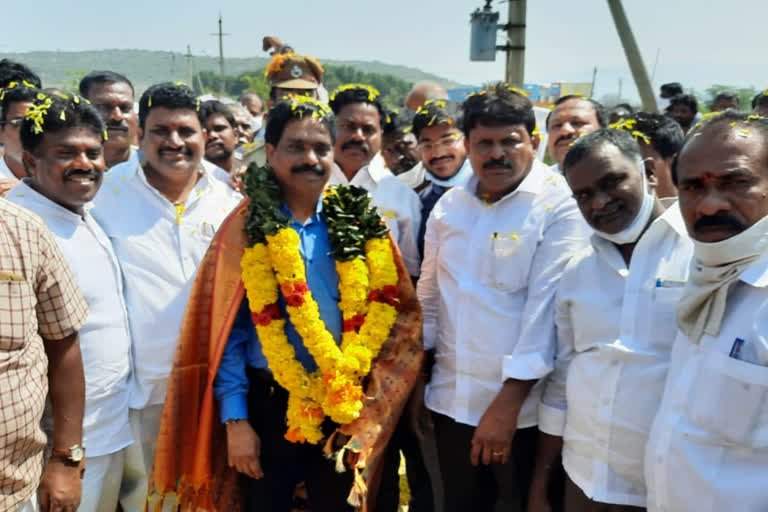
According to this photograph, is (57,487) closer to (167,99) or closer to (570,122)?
(167,99)

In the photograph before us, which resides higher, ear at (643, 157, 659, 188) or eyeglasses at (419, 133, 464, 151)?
eyeglasses at (419, 133, 464, 151)

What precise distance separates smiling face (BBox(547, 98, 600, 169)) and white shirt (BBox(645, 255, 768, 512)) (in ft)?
8.61

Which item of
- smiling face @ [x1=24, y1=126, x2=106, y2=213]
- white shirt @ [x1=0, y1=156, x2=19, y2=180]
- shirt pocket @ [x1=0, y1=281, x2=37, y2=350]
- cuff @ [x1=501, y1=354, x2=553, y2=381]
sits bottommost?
cuff @ [x1=501, y1=354, x2=553, y2=381]

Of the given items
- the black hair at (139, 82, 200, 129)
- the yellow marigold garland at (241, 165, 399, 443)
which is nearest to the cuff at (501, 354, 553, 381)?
the yellow marigold garland at (241, 165, 399, 443)

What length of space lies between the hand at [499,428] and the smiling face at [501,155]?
99cm

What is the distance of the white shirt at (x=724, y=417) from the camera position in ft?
6.29

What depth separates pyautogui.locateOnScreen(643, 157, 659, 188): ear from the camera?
3127 mm

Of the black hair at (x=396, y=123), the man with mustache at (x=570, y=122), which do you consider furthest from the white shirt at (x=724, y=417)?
the black hair at (x=396, y=123)

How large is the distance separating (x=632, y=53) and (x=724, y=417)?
1496cm

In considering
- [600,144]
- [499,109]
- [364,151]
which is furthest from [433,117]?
[600,144]

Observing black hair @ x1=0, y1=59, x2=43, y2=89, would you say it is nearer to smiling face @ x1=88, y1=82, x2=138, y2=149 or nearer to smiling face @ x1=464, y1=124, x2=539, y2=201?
smiling face @ x1=88, y1=82, x2=138, y2=149

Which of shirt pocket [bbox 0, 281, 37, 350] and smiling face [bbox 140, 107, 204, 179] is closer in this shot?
shirt pocket [bbox 0, 281, 37, 350]

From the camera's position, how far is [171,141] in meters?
3.44

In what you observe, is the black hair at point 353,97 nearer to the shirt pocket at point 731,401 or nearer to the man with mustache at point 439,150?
the man with mustache at point 439,150
